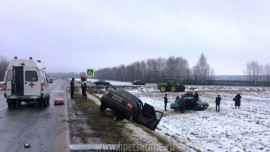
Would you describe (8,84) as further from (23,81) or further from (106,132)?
(106,132)

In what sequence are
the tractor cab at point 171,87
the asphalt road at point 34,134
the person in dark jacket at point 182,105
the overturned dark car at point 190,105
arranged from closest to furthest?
the asphalt road at point 34,134
the person in dark jacket at point 182,105
the overturned dark car at point 190,105
the tractor cab at point 171,87

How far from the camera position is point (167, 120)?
1659 centimetres

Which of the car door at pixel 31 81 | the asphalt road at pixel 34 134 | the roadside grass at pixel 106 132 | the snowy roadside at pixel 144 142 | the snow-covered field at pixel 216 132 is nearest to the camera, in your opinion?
the asphalt road at pixel 34 134

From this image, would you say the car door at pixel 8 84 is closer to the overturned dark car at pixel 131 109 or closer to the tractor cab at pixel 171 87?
the overturned dark car at pixel 131 109

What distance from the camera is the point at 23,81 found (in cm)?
1438

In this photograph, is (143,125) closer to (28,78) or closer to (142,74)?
(28,78)

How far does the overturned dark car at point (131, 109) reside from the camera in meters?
11.0

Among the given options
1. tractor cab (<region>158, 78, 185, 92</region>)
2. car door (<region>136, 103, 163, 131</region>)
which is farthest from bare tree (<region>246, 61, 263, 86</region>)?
car door (<region>136, 103, 163, 131</region>)

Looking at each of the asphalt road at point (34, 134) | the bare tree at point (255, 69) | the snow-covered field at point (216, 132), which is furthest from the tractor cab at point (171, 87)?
the bare tree at point (255, 69)

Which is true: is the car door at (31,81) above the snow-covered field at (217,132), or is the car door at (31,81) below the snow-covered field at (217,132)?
above

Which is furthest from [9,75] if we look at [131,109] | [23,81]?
[131,109]

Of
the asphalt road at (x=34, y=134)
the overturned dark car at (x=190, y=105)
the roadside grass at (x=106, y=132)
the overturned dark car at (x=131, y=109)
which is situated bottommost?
the overturned dark car at (x=190, y=105)

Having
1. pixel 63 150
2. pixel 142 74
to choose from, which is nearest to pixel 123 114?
pixel 63 150

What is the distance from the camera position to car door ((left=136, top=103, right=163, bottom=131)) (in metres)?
11.2
